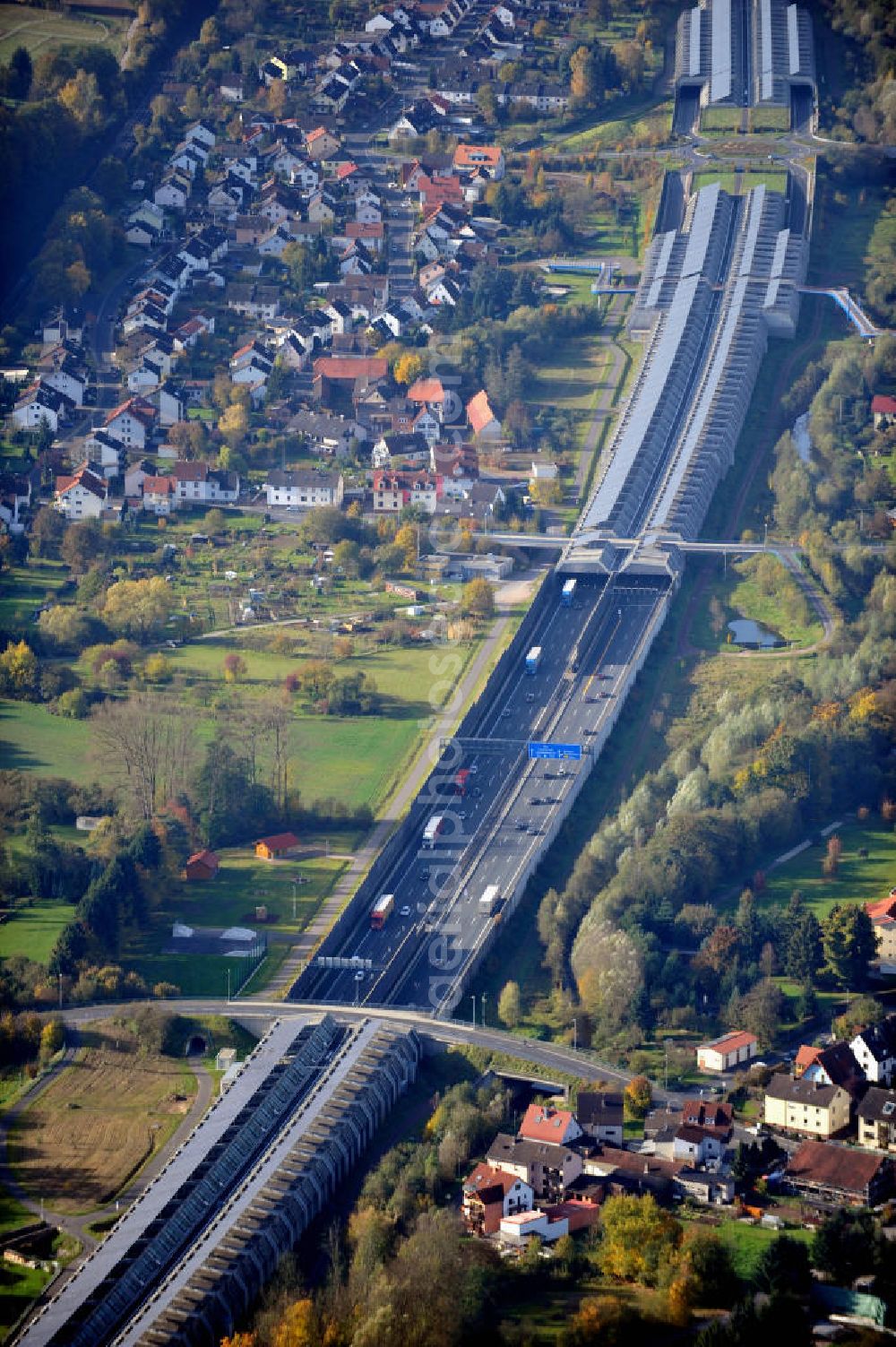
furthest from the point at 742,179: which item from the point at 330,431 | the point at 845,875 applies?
the point at 845,875

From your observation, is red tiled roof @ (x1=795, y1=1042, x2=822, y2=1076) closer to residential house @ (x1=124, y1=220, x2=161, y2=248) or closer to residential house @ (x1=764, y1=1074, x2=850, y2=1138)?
residential house @ (x1=764, y1=1074, x2=850, y2=1138)

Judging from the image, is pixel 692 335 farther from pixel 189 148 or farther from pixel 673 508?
pixel 189 148

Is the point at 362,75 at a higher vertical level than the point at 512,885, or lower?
higher

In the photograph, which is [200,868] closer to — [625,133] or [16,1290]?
[16,1290]

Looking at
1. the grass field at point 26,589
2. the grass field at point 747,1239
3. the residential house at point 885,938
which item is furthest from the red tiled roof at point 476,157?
the grass field at point 747,1239

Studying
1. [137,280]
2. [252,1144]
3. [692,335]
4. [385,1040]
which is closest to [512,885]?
[385,1040]
